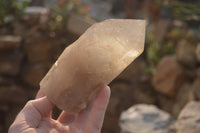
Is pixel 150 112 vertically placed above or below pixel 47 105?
below

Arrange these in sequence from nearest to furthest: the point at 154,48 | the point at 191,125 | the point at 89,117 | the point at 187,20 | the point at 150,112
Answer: the point at 89,117 → the point at 191,125 → the point at 150,112 → the point at 187,20 → the point at 154,48

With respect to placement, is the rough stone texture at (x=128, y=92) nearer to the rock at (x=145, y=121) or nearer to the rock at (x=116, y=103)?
the rock at (x=116, y=103)

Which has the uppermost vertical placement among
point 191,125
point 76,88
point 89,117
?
point 76,88

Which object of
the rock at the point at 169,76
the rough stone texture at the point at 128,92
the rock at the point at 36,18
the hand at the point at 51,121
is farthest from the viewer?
the rock at the point at 36,18

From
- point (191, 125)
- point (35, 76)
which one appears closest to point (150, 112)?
point (191, 125)

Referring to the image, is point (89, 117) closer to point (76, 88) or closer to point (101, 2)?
point (76, 88)

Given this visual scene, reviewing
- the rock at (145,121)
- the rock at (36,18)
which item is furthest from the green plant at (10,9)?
the rock at (145,121)

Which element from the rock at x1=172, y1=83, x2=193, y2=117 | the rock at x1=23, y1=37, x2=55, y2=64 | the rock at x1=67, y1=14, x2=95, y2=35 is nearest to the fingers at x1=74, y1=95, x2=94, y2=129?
the rock at x1=172, y1=83, x2=193, y2=117

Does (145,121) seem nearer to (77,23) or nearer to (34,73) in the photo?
(77,23)
